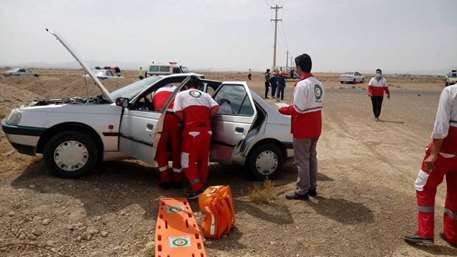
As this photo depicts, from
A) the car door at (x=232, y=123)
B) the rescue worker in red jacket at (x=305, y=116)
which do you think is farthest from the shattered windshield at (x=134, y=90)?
the rescue worker in red jacket at (x=305, y=116)

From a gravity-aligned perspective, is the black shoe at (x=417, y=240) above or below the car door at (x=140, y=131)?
below

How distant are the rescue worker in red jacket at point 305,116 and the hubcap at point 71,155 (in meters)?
2.94

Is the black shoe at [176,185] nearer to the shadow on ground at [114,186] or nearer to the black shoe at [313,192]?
the shadow on ground at [114,186]

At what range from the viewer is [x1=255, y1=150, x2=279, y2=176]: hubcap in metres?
6.48

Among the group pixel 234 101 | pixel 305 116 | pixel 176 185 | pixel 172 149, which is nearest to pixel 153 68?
pixel 234 101

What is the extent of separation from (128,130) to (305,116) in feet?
8.49

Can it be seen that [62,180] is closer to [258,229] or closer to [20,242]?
[20,242]

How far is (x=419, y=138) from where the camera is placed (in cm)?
1138

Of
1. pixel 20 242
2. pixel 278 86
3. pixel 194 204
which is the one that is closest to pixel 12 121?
pixel 20 242

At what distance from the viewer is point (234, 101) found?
259 inches

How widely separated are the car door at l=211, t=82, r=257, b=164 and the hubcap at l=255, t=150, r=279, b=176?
0.55 m

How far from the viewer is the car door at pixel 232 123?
19.9 feet

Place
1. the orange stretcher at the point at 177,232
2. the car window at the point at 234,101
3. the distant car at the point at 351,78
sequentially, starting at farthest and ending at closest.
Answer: the distant car at the point at 351,78
the car window at the point at 234,101
the orange stretcher at the point at 177,232

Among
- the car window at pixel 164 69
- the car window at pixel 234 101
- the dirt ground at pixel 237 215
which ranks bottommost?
the dirt ground at pixel 237 215
